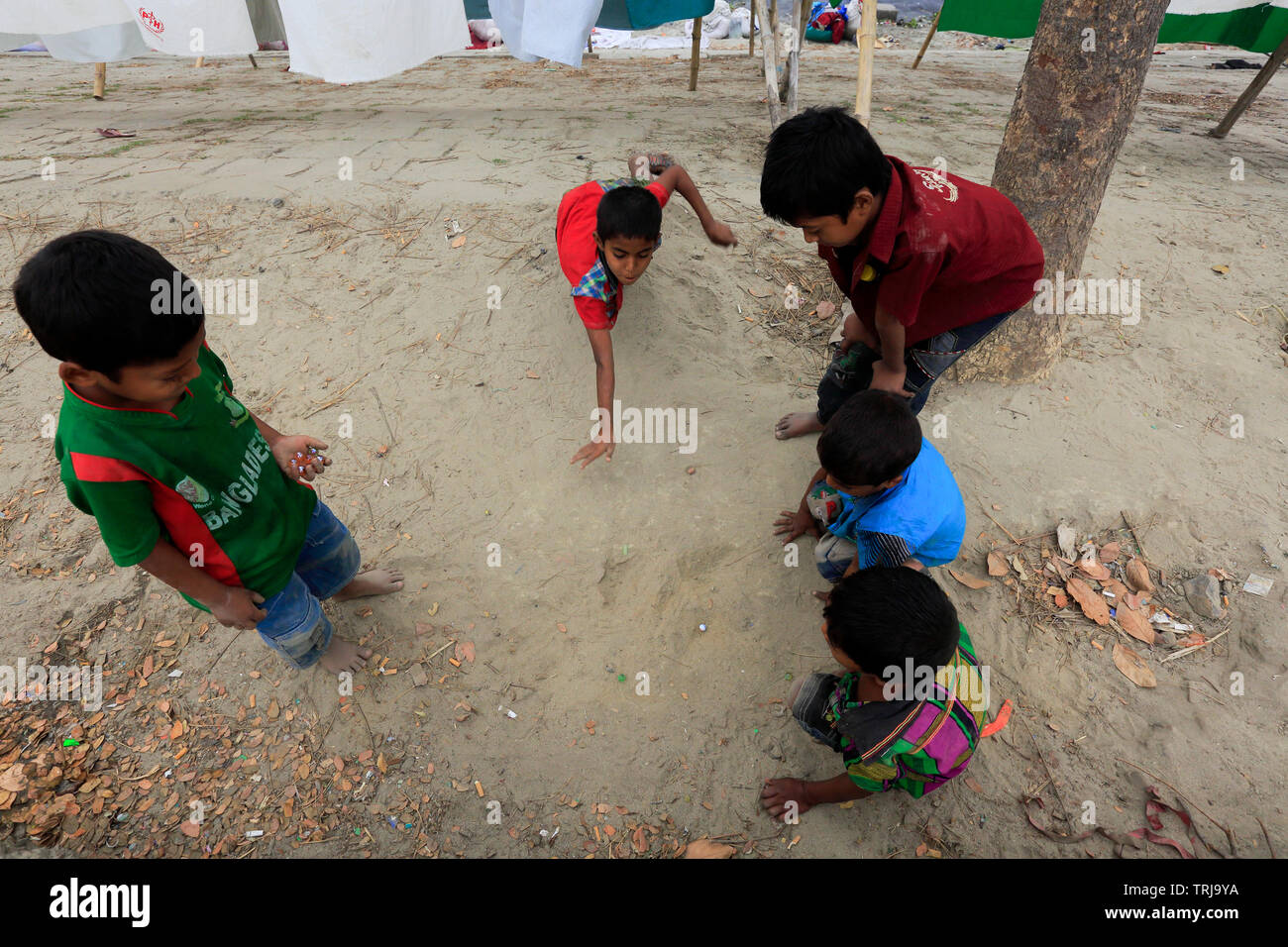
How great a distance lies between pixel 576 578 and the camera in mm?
2625

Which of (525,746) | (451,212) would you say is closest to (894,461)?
(525,746)

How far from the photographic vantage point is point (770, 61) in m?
4.86

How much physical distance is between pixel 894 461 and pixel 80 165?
6.12 metres

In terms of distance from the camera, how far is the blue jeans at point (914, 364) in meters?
2.27

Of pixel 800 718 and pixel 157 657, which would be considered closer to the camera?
pixel 800 718

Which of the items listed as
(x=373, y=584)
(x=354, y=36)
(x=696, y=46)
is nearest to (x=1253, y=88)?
(x=696, y=46)

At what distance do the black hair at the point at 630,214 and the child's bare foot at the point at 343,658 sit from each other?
1.88 metres

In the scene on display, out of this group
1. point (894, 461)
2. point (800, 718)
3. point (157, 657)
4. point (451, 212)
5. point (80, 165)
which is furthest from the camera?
point (80, 165)

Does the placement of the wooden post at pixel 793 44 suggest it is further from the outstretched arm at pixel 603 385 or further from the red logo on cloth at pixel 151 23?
the red logo on cloth at pixel 151 23

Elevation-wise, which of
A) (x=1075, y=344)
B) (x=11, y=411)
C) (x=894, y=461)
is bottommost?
(x=11, y=411)

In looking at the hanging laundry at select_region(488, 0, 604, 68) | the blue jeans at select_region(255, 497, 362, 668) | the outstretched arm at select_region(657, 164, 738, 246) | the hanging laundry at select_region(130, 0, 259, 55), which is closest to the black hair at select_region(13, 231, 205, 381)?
the blue jeans at select_region(255, 497, 362, 668)

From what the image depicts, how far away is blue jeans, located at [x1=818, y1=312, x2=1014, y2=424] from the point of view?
7.43 ft

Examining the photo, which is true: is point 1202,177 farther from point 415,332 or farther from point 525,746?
point 525,746

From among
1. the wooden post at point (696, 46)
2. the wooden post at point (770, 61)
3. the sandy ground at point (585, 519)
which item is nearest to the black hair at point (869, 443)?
the sandy ground at point (585, 519)
